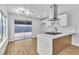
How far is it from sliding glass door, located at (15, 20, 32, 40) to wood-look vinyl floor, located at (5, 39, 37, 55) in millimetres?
112

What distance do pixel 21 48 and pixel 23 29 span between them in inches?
16.5

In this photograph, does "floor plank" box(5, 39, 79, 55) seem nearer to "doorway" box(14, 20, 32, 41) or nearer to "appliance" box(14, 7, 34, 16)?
"doorway" box(14, 20, 32, 41)

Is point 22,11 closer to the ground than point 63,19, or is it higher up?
higher up

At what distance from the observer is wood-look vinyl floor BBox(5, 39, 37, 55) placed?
62.2 inches

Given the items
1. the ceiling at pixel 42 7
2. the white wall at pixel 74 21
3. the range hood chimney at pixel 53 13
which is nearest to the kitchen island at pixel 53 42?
the white wall at pixel 74 21

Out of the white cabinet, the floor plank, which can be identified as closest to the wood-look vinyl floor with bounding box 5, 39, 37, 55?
the floor plank

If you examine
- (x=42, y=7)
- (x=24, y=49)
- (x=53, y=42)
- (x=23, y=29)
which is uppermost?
(x=42, y=7)

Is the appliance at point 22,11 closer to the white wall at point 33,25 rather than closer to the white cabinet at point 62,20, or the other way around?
the white wall at point 33,25

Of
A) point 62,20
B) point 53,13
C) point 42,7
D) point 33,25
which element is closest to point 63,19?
point 62,20

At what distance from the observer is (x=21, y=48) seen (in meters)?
1.74

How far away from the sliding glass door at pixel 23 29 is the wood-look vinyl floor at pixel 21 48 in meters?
0.11

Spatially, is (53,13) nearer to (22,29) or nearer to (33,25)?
(33,25)
